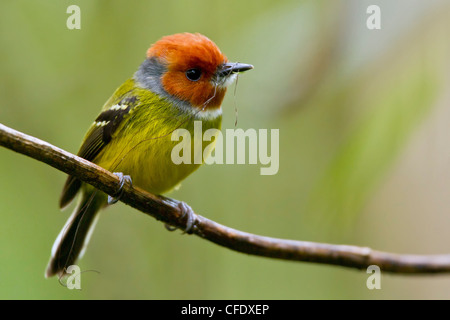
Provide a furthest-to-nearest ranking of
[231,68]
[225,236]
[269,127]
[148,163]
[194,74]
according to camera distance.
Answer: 1. [269,127]
2. [194,74]
3. [231,68]
4. [148,163]
5. [225,236]

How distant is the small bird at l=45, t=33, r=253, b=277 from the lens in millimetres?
2936

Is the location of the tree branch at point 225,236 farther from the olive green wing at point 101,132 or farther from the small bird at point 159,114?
the olive green wing at point 101,132

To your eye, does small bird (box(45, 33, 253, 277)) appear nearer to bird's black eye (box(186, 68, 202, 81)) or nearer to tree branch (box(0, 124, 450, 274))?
bird's black eye (box(186, 68, 202, 81))

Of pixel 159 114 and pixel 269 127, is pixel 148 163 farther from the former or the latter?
pixel 269 127

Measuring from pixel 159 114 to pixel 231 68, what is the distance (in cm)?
50

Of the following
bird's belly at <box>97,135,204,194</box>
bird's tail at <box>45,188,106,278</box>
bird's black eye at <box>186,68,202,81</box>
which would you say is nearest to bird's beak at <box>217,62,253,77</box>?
bird's black eye at <box>186,68,202,81</box>

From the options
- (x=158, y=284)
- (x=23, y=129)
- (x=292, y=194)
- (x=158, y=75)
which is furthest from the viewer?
(x=292, y=194)

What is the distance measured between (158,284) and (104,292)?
18.3 inches

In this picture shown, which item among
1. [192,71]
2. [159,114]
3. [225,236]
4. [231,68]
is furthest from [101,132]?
[225,236]

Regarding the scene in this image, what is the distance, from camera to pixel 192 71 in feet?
10.2

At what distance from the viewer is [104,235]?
4.23 m

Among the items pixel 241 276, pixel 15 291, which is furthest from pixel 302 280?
pixel 15 291

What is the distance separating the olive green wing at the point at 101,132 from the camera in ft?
10.3

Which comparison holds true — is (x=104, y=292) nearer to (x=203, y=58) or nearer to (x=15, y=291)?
(x=15, y=291)
